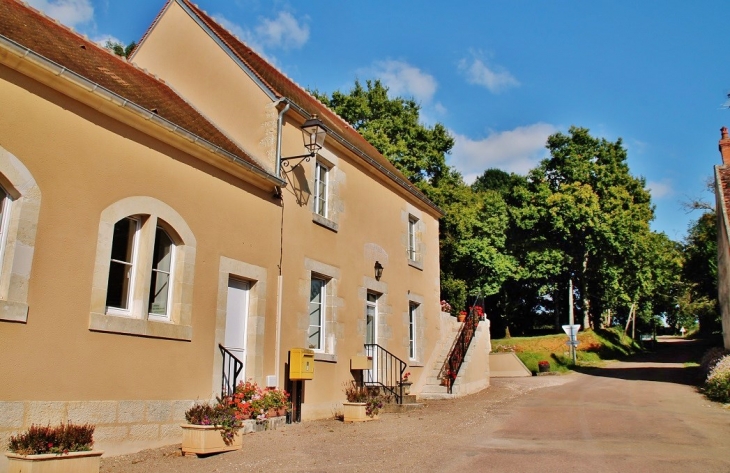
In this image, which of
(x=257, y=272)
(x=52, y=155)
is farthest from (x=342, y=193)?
(x=52, y=155)

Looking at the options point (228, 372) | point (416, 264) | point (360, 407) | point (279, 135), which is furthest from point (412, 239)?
point (228, 372)

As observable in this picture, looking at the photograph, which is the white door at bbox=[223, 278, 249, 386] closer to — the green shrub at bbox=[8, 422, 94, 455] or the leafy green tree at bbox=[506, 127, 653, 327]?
the green shrub at bbox=[8, 422, 94, 455]

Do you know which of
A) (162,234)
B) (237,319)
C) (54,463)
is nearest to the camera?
(54,463)

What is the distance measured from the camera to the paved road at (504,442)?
6242mm

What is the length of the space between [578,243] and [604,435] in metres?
24.6

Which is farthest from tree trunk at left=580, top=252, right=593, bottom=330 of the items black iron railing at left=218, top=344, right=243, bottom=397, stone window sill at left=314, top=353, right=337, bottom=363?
black iron railing at left=218, top=344, right=243, bottom=397

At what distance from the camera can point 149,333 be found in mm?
7180

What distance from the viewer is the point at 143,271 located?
733 cm

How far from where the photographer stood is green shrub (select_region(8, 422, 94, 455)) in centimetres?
507

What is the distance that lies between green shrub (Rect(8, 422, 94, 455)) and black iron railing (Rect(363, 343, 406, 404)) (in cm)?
708

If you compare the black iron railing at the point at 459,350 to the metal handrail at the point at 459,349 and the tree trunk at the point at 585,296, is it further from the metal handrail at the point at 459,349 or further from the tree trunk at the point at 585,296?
the tree trunk at the point at 585,296

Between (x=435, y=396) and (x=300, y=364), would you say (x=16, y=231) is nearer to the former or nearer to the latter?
(x=300, y=364)

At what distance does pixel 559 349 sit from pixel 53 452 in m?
27.5

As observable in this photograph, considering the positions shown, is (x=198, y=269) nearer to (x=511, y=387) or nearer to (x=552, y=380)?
(x=511, y=387)
